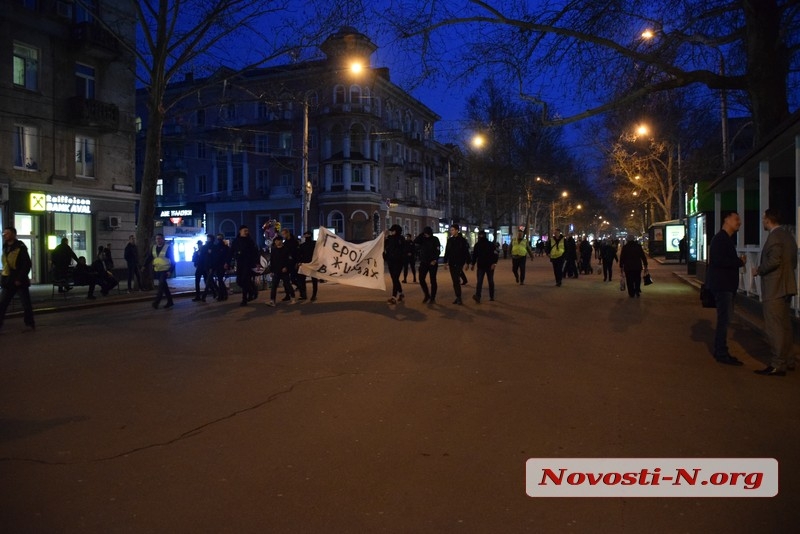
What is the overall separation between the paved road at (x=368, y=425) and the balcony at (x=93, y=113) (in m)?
17.8

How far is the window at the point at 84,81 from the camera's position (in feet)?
88.7

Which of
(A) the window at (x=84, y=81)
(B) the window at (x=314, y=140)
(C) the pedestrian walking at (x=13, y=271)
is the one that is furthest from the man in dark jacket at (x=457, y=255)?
(B) the window at (x=314, y=140)

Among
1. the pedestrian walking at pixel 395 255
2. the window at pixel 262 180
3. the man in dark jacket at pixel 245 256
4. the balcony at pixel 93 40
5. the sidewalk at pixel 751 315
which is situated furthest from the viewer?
the window at pixel 262 180

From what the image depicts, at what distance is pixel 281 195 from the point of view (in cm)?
5681

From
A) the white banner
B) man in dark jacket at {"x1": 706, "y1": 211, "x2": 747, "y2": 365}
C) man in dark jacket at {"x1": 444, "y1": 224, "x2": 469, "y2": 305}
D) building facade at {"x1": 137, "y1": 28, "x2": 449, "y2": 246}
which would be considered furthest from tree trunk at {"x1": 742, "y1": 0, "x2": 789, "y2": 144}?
building facade at {"x1": 137, "y1": 28, "x2": 449, "y2": 246}

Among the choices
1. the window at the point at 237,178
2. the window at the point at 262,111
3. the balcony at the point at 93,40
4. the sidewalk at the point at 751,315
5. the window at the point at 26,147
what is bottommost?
the sidewalk at the point at 751,315

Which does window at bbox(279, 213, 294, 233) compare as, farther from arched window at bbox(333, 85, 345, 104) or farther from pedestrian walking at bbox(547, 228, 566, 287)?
pedestrian walking at bbox(547, 228, 566, 287)

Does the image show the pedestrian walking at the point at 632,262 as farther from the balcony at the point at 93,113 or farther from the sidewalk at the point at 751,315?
the balcony at the point at 93,113

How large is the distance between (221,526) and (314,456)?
122 centimetres

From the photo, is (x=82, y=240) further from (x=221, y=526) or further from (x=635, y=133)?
(x=635, y=133)

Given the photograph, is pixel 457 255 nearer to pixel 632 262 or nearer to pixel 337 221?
pixel 632 262

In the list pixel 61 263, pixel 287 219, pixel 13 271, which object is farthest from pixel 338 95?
pixel 13 271

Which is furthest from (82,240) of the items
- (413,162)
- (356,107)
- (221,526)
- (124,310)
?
(413,162)

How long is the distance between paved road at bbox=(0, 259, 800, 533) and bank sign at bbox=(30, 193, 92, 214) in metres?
15.4
